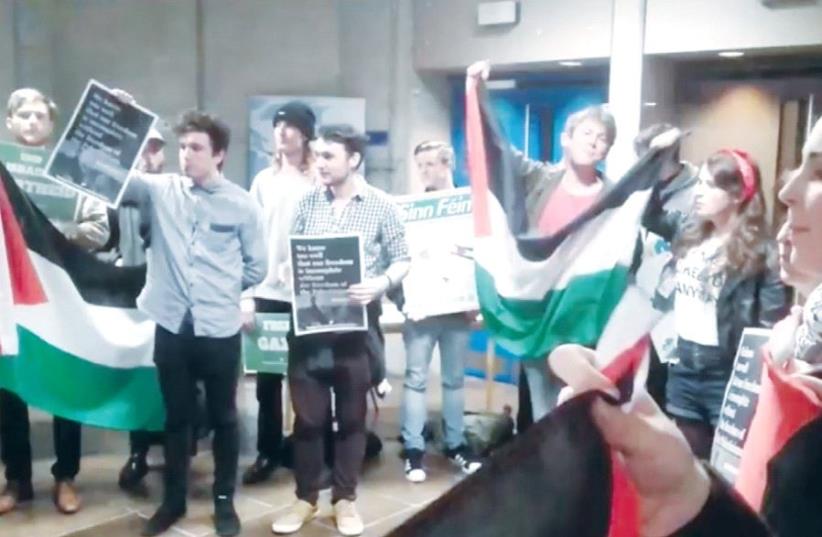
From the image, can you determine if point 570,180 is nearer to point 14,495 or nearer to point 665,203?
point 665,203

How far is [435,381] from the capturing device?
4242mm

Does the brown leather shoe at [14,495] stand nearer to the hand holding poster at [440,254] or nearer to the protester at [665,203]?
the hand holding poster at [440,254]

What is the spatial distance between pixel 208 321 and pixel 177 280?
0.15m

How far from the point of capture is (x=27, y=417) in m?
3.11

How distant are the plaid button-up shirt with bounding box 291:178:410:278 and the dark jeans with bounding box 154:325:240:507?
427 mm

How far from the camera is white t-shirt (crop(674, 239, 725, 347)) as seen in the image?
242cm

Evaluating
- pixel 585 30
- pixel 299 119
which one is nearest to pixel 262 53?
pixel 585 30

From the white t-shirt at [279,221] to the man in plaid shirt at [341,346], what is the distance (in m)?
0.36

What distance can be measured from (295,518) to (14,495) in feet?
3.10

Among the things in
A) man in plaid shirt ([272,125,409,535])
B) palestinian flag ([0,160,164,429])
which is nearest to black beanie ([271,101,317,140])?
man in plaid shirt ([272,125,409,535])

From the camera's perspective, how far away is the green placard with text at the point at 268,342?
3410 mm

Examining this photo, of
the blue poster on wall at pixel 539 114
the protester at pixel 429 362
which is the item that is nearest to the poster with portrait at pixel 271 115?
the blue poster on wall at pixel 539 114

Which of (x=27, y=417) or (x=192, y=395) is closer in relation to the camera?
(x=192, y=395)

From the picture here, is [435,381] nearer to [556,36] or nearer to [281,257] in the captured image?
[281,257]
